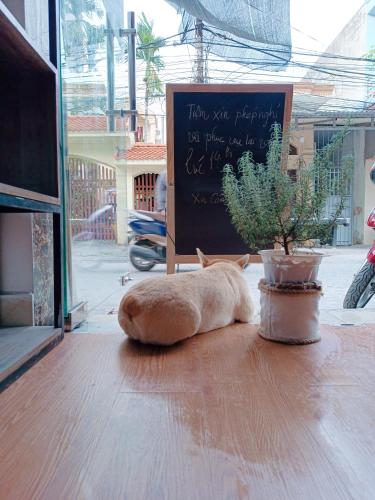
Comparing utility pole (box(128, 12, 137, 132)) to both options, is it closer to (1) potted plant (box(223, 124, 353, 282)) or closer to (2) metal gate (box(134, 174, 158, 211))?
(1) potted plant (box(223, 124, 353, 282))

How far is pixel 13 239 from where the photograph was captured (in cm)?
144

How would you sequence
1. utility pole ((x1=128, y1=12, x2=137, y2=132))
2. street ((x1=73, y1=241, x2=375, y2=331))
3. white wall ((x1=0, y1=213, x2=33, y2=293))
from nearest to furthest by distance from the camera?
1. white wall ((x1=0, y1=213, x2=33, y2=293))
2. street ((x1=73, y1=241, x2=375, y2=331))
3. utility pole ((x1=128, y1=12, x2=137, y2=132))

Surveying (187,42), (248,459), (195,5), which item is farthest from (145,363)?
(187,42)

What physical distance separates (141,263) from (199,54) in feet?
6.27

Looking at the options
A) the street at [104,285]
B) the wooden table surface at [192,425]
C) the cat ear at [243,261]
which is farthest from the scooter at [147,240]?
the wooden table surface at [192,425]

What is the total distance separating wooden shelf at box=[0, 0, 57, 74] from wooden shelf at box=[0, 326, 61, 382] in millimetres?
942

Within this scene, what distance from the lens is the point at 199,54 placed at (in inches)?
101

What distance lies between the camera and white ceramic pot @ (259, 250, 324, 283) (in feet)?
4.28

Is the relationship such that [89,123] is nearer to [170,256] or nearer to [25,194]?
[170,256]

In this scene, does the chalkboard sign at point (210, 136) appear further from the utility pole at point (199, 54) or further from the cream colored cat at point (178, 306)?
the utility pole at point (199, 54)

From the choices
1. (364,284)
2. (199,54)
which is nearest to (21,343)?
(364,284)

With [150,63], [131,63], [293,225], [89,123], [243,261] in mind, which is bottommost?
[243,261]

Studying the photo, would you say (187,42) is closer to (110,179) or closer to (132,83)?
(132,83)

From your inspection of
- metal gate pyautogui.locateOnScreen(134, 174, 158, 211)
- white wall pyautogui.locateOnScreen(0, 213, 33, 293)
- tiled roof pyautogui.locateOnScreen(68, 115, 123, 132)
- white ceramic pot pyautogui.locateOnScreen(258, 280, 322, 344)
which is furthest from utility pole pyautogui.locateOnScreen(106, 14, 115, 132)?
metal gate pyautogui.locateOnScreen(134, 174, 158, 211)
